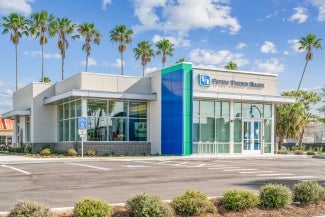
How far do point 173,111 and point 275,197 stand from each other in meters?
21.4

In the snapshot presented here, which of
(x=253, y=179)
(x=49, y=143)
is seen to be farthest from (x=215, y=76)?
(x=253, y=179)

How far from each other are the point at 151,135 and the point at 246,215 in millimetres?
23989

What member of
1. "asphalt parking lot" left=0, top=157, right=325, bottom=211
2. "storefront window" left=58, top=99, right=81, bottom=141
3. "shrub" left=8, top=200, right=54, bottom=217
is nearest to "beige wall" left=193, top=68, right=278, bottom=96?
"storefront window" left=58, top=99, right=81, bottom=141

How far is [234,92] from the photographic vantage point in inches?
1265

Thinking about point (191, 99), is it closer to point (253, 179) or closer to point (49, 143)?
point (49, 143)

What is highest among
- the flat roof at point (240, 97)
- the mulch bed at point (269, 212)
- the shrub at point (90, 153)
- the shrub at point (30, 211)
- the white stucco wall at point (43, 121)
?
the flat roof at point (240, 97)

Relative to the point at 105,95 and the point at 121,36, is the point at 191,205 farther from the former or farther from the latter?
the point at 121,36

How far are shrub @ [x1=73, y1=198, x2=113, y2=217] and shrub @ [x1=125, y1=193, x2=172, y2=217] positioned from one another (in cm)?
45

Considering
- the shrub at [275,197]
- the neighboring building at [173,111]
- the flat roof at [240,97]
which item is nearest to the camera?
the shrub at [275,197]

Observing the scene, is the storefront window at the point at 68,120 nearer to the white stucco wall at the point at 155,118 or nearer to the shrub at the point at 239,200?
the white stucco wall at the point at 155,118

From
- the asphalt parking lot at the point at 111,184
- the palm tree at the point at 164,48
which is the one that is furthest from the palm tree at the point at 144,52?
the asphalt parking lot at the point at 111,184

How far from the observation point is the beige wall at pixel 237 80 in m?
30.9

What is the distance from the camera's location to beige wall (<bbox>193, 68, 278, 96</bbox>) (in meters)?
30.9

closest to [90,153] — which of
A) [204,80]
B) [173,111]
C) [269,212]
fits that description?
[173,111]
